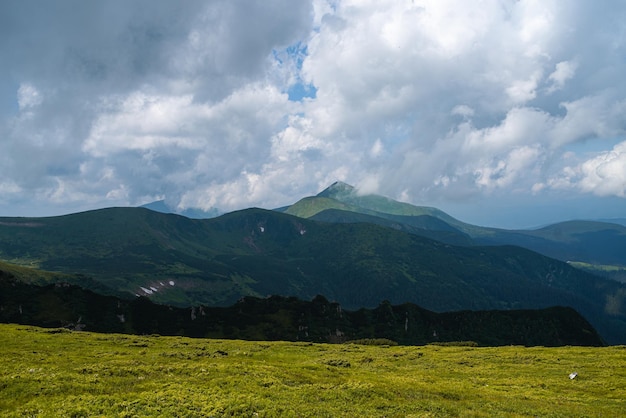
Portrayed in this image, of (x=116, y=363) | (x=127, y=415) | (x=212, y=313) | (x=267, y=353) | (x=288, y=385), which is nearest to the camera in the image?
(x=127, y=415)

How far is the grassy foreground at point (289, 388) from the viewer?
27891mm

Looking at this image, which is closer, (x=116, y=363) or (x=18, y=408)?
→ (x=18, y=408)

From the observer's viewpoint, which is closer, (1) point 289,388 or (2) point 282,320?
(1) point 289,388

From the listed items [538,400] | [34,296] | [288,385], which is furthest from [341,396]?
[34,296]

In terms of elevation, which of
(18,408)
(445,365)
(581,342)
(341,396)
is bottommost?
(581,342)

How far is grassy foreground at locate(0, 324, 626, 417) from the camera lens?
91.5ft

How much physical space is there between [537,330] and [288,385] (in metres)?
175

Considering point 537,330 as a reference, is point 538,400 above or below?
above

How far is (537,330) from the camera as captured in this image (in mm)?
173750

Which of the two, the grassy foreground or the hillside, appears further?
the hillside

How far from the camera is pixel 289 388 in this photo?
34.8 metres

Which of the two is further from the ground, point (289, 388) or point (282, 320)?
point (289, 388)

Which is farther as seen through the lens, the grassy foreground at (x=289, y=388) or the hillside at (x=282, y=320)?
the hillside at (x=282, y=320)

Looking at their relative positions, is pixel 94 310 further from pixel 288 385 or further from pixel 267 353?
pixel 288 385
